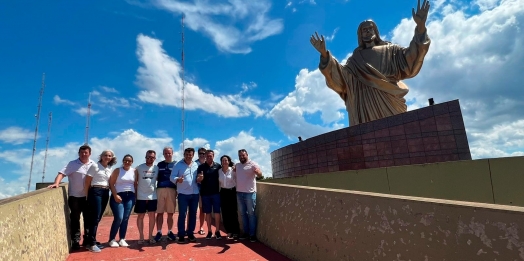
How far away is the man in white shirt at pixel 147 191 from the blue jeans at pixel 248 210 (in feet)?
5.02

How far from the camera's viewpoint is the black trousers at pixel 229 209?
5.34m

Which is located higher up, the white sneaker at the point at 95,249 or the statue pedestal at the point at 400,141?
the statue pedestal at the point at 400,141

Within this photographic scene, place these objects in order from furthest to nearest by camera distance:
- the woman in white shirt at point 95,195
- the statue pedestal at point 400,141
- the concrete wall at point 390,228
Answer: the statue pedestal at point 400,141, the woman in white shirt at point 95,195, the concrete wall at point 390,228

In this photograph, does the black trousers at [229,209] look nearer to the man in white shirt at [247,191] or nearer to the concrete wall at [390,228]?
the man in white shirt at [247,191]

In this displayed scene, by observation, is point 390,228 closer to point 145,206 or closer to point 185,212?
point 185,212

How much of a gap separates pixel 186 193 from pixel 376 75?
9925mm

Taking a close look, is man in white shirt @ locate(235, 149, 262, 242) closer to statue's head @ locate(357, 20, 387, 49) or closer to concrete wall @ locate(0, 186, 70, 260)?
concrete wall @ locate(0, 186, 70, 260)

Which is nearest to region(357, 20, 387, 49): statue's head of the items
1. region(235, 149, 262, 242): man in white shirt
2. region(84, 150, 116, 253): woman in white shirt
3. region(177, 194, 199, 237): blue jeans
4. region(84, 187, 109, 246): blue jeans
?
region(235, 149, 262, 242): man in white shirt

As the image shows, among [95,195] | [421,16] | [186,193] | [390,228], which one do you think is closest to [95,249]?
[95,195]

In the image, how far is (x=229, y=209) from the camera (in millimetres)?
5434

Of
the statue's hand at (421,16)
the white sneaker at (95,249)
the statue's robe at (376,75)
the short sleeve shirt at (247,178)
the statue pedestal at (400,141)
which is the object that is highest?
the statue's hand at (421,16)

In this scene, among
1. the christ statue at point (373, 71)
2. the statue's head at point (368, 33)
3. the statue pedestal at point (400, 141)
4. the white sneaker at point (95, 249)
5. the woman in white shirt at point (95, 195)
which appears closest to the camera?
the white sneaker at point (95, 249)

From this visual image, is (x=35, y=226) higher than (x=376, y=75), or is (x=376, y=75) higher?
(x=376, y=75)

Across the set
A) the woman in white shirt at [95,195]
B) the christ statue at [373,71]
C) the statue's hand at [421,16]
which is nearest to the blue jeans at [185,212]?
the woman in white shirt at [95,195]
